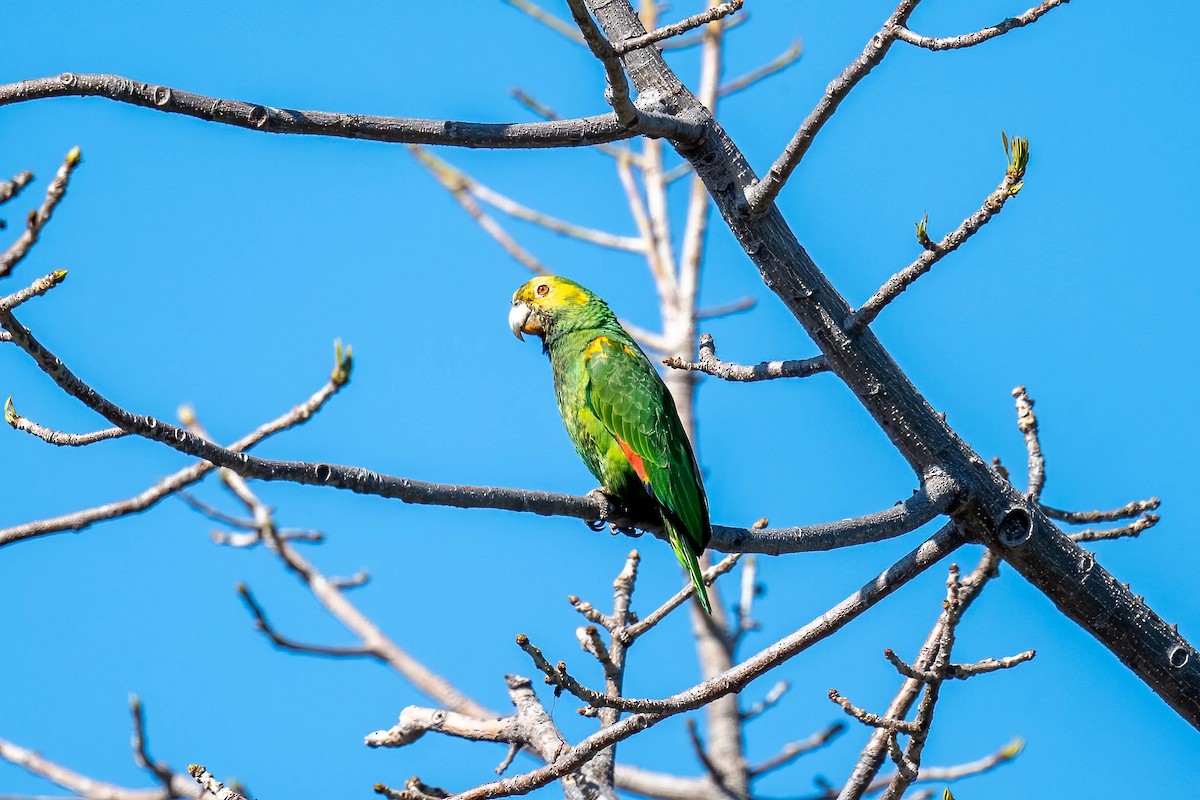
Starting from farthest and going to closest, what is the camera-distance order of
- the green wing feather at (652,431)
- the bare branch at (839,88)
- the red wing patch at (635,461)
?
the red wing patch at (635,461) → the green wing feather at (652,431) → the bare branch at (839,88)

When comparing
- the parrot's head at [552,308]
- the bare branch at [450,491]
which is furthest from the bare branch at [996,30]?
the parrot's head at [552,308]

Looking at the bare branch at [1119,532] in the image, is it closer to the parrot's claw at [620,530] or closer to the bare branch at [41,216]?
the parrot's claw at [620,530]

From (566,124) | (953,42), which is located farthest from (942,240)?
(566,124)

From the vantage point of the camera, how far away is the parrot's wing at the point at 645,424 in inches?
198

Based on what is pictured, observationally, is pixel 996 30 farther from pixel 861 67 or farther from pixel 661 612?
pixel 661 612

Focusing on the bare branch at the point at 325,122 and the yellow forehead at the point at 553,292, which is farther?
the yellow forehead at the point at 553,292

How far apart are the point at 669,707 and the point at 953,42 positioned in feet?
6.36

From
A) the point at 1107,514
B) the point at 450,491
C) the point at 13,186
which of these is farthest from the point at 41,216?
the point at 1107,514

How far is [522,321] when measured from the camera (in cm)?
656

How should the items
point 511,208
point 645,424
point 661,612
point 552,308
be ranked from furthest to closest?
point 511,208 < point 552,308 < point 645,424 < point 661,612

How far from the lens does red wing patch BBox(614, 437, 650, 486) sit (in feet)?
17.4

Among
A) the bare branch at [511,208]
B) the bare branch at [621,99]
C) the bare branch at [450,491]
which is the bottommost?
the bare branch at [450,491]

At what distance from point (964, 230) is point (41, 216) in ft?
9.13

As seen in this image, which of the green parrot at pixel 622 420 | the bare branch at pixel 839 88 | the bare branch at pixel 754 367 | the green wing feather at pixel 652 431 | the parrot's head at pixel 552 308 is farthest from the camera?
the parrot's head at pixel 552 308
